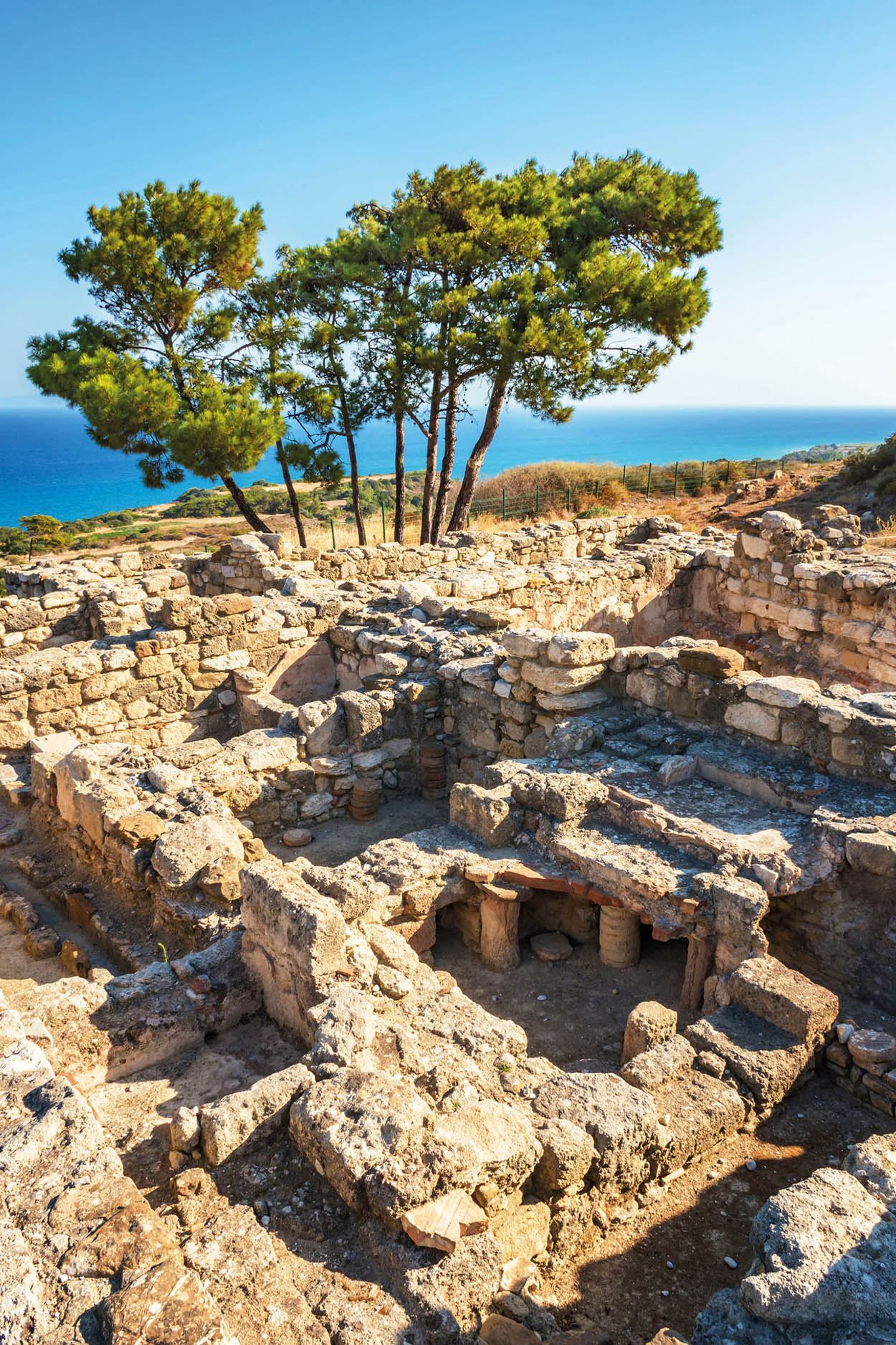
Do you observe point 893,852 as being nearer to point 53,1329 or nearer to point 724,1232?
point 724,1232

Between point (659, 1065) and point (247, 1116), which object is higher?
point (247, 1116)

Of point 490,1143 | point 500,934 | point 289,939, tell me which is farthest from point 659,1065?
point 289,939

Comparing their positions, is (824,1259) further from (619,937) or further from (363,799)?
(363,799)

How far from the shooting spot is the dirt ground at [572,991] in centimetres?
507

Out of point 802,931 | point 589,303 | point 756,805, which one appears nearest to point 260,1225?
point 802,931

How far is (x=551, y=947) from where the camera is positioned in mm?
5934

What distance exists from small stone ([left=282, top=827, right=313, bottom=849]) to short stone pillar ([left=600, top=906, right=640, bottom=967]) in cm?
284

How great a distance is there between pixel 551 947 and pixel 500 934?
1.39ft

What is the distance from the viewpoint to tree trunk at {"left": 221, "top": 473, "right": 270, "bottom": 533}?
18641mm

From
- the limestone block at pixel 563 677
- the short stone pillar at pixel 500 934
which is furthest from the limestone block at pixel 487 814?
the limestone block at pixel 563 677

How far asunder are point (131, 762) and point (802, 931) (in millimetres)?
5659

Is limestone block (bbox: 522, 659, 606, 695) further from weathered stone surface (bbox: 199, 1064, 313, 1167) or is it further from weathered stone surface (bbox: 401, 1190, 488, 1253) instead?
weathered stone surface (bbox: 401, 1190, 488, 1253)

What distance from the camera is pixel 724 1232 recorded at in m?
3.69

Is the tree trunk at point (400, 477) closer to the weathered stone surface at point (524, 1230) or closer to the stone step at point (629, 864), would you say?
the stone step at point (629, 864)
